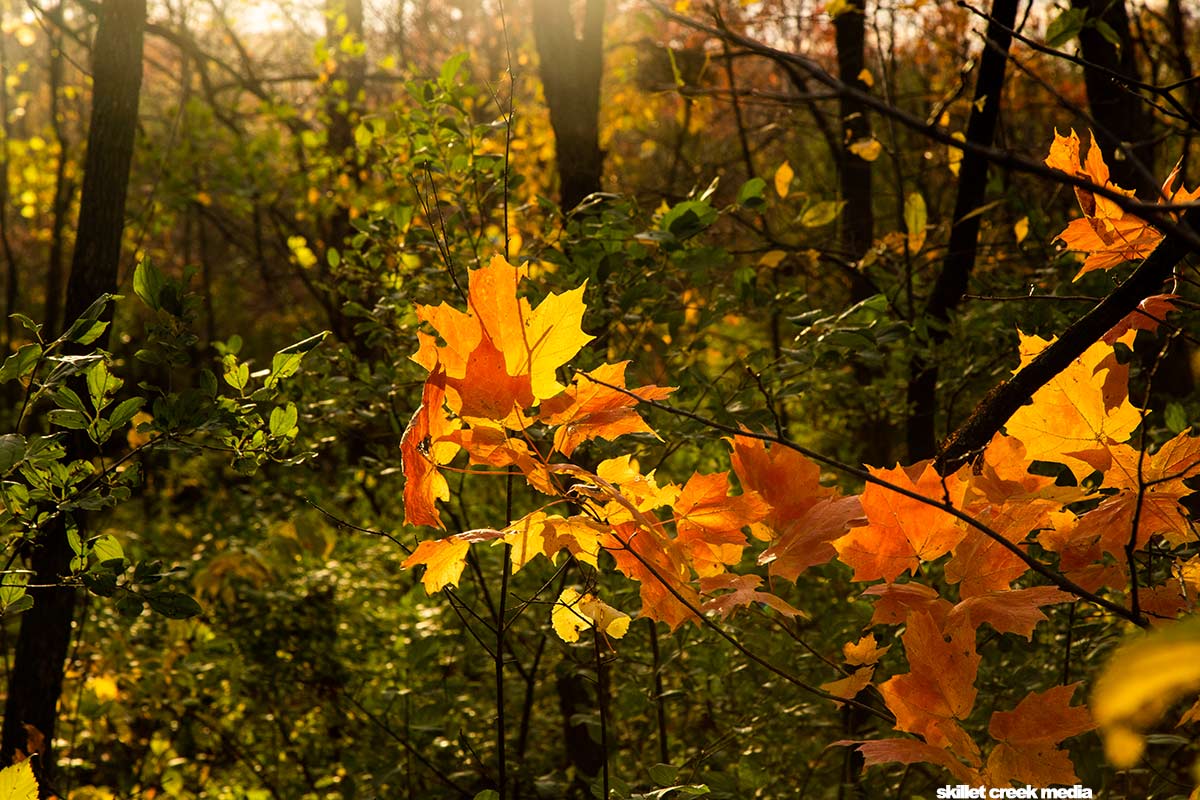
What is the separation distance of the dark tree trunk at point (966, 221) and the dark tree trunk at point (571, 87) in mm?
962

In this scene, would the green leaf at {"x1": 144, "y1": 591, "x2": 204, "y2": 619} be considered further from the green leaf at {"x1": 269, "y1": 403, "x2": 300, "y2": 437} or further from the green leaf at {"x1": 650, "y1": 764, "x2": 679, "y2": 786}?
the green leaf at {"x1": 650, "y1": 764, "x2": 679, "y2": 786}

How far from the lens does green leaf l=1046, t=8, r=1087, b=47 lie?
148cm

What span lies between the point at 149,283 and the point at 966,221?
1.47 m

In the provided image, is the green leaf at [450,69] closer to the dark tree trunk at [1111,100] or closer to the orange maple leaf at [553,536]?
the orange maple leaf at [553,536]

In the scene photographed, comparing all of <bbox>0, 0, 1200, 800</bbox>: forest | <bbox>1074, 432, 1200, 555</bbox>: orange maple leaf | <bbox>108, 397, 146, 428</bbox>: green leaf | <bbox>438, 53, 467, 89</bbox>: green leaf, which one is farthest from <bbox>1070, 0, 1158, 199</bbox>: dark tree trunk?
<bbox>108, 397, 146, 428</bbox>: green leaf

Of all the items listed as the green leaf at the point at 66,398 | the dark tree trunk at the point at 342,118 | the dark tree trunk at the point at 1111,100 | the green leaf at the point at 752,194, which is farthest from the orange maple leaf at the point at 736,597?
the dark tree trunk at the point at 342,118

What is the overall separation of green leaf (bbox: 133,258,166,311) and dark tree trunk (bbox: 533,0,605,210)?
145 cm

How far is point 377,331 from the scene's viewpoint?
7.02ft

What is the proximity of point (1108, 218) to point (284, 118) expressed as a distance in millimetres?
6261

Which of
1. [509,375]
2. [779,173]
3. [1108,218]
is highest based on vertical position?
[779,173]

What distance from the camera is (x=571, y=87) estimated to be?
2.62m

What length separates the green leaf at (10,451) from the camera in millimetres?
947

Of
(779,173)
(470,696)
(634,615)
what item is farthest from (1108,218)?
(470,696)

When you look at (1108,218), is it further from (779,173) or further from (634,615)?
(779,173)
